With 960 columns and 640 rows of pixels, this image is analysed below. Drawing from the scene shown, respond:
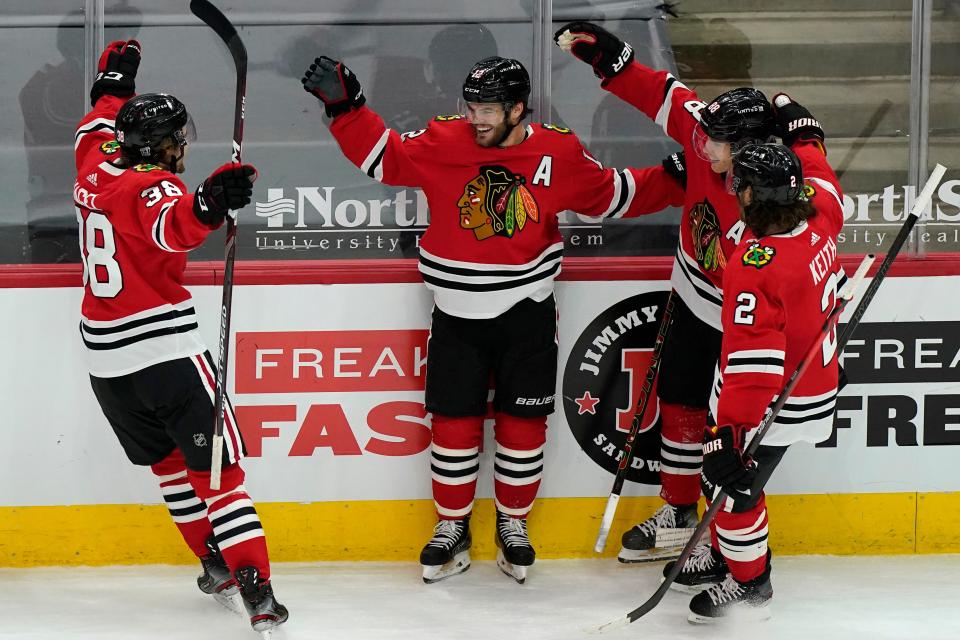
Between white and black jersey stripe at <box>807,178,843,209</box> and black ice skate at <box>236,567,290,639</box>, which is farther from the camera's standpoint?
white and black jersey stripe at <box>807,178,843,209</box>

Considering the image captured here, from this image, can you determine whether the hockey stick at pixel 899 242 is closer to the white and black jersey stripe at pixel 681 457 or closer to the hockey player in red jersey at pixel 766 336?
the hockey player in red jersey at pixel 766 336

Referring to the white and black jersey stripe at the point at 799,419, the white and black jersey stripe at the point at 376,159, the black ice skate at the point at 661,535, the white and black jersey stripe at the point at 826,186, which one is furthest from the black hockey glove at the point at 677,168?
the black ice skate at the point at 661,535

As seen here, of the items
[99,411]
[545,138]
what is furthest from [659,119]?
[99,411]

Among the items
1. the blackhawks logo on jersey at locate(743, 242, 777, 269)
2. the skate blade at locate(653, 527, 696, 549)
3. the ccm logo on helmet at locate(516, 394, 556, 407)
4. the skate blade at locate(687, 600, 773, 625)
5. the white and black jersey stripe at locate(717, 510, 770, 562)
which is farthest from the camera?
the skate blade at locate(653, 527, 696, 549)

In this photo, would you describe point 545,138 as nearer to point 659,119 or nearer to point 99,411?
point 659,119

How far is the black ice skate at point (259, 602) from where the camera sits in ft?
9.55

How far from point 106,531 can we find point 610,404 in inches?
57.3

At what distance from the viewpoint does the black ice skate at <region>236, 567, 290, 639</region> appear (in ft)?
9.55

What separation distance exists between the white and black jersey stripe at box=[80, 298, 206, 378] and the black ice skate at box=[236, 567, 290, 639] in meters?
0.54

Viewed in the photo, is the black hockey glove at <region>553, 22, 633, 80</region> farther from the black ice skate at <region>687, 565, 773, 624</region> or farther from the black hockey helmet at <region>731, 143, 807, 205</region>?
the black ice skate at <region>687, 565, 773, 624</region>

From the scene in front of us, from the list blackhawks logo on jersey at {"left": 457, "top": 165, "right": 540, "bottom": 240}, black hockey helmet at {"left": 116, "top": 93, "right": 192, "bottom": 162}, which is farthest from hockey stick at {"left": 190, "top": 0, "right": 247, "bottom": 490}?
blackhawks logo on jersey at {"left": 457, "top": 165, "right": 540, "bottom": 240}

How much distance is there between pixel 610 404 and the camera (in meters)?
3.54

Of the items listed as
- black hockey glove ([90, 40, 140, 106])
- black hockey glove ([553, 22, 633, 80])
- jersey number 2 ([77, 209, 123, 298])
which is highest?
black hockey glove ([553, 22, 633, 80])

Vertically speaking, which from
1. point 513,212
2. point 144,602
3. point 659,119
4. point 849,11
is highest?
point 849,11
